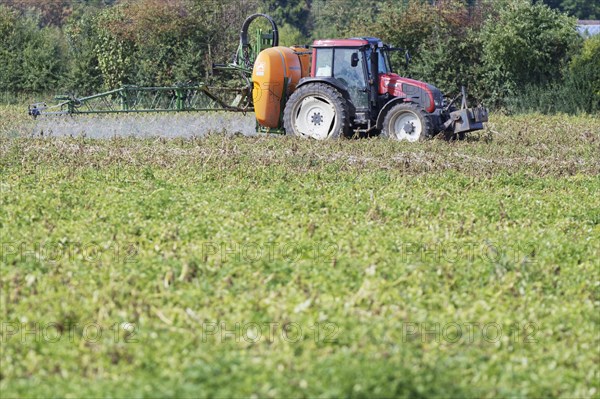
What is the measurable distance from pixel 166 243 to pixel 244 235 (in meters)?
0.74

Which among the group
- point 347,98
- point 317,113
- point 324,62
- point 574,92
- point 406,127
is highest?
point 324,62

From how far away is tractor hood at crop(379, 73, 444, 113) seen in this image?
1736cm

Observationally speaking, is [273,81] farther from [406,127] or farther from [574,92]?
[574,92]

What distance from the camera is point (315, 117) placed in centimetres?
1817

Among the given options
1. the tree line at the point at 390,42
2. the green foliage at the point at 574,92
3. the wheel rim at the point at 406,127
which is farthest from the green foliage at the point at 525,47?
the wheel rim at the point at 406,127

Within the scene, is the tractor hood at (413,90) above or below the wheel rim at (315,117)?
above

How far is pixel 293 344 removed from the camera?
19.6 ft

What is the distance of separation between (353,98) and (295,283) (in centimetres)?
1097

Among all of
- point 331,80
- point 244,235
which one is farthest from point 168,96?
point 244,235

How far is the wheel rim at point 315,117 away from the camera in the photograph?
710 inches

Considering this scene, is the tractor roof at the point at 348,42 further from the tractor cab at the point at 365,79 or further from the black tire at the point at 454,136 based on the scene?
the black tire at the point at 454,136

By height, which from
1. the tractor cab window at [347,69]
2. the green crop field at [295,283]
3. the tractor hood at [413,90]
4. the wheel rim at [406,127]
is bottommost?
the green crop field at [295,283]

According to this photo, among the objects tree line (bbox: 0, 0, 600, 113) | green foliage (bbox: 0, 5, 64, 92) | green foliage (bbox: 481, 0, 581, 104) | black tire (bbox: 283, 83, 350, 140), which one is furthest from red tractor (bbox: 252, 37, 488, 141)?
green foliage (bbox: 0, 5, 64, 92)

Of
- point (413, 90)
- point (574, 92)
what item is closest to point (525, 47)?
point (574, 92)
